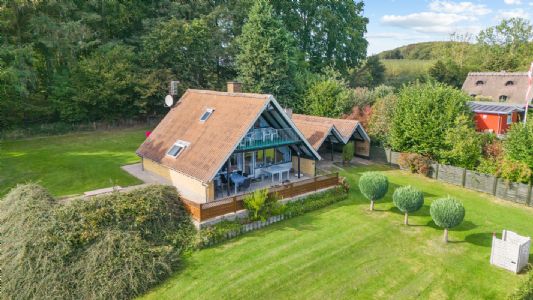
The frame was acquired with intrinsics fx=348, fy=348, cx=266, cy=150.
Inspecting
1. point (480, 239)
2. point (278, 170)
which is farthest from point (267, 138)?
point (480, 239)

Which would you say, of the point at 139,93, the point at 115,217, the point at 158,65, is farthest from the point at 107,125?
the point at 115,217

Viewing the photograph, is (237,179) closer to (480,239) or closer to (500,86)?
(480,239)

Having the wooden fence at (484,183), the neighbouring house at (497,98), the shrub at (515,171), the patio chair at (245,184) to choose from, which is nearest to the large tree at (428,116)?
the wooden fence at (484,183)

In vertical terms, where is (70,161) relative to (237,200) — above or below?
above

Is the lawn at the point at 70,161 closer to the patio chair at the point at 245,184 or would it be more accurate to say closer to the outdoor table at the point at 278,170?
the patio chair at the point at 245,184

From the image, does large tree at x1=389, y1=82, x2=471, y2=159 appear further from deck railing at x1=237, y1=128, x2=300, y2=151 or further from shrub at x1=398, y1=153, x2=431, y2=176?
deck railing at x1=237, y1=128, x2=300, y2=151

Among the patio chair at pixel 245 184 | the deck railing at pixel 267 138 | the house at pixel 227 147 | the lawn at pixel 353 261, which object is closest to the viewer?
the lawn at pixel 353 261

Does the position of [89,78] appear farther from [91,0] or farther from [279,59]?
[279,59]

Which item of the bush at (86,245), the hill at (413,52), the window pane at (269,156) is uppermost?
the hill at (413,52)
